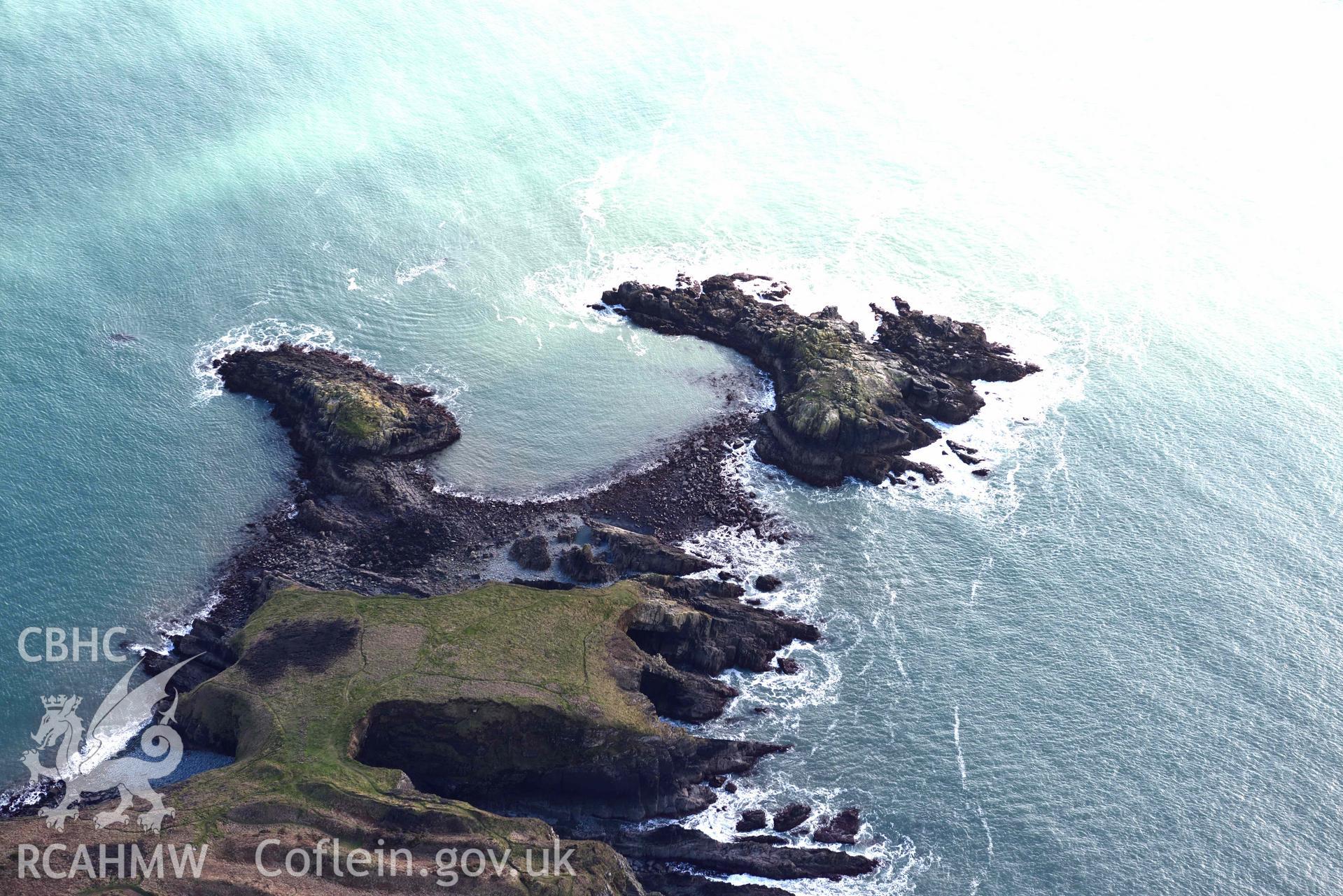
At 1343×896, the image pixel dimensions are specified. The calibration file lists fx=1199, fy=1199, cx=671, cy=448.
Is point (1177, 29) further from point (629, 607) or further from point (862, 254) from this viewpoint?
point (629, 607)

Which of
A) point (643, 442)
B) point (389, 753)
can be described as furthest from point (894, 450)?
point (389, 753)

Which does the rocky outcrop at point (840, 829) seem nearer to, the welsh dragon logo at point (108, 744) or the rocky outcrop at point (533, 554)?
the rocky outcrop at point (533, 554)

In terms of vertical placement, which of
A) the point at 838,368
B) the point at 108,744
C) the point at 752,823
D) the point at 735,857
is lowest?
the point at 108,744

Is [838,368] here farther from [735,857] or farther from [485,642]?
[735,857]

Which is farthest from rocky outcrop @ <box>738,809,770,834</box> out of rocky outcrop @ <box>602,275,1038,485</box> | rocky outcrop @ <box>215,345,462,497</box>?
rocky outcrop @ <box>215,345,462,497</box>

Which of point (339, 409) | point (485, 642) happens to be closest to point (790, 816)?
point (485, 642)

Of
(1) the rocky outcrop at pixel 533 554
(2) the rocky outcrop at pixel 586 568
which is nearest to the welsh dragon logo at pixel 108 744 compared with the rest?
(1) the rocky outcrop at pixel 533 554
